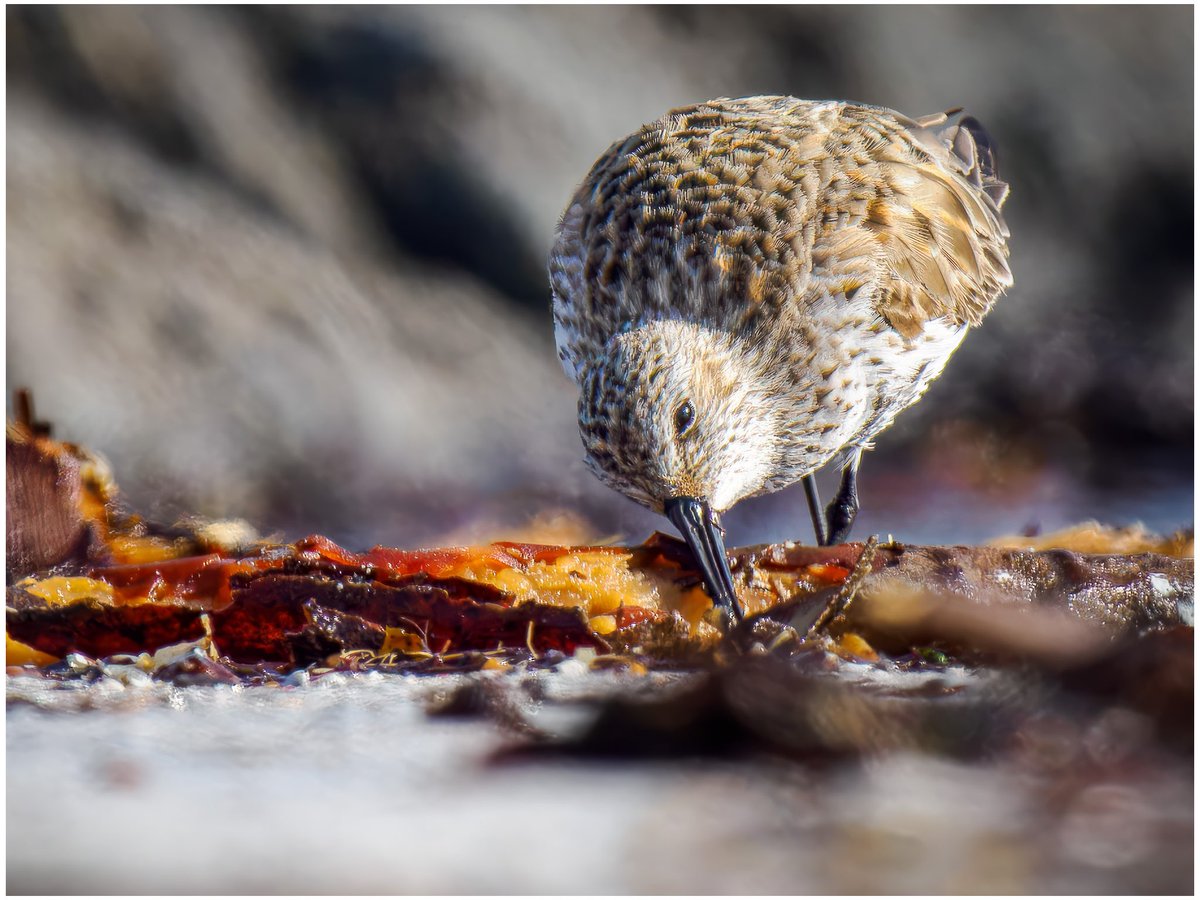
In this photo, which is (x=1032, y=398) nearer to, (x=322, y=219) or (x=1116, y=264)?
(x=1116, y=264)

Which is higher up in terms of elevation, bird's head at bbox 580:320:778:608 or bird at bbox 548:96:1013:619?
bird at bbox 548:96:1013:619

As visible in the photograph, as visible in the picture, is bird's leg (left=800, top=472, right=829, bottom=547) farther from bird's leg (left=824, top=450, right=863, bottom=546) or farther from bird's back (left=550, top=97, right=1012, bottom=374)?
bird's back (left=550, top=97, right=1012, bottom=374)

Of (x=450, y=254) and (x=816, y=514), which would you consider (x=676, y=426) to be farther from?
(x=450, y=254)

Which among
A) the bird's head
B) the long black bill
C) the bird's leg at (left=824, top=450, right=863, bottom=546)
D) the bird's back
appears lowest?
the long black bill

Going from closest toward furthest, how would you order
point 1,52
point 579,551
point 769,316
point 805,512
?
point 579,551 < point 769,316 < point 1,52 < point 805,512

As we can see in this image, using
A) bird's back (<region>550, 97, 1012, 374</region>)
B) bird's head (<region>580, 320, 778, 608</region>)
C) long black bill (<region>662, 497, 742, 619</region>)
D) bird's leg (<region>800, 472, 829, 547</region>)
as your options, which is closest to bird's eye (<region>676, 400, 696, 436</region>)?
bird's head (<region>580, 320, 778, 608</region>)

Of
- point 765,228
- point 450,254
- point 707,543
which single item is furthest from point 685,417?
point 450,254

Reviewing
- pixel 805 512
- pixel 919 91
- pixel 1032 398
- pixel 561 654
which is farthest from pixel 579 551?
pixel 919 91
